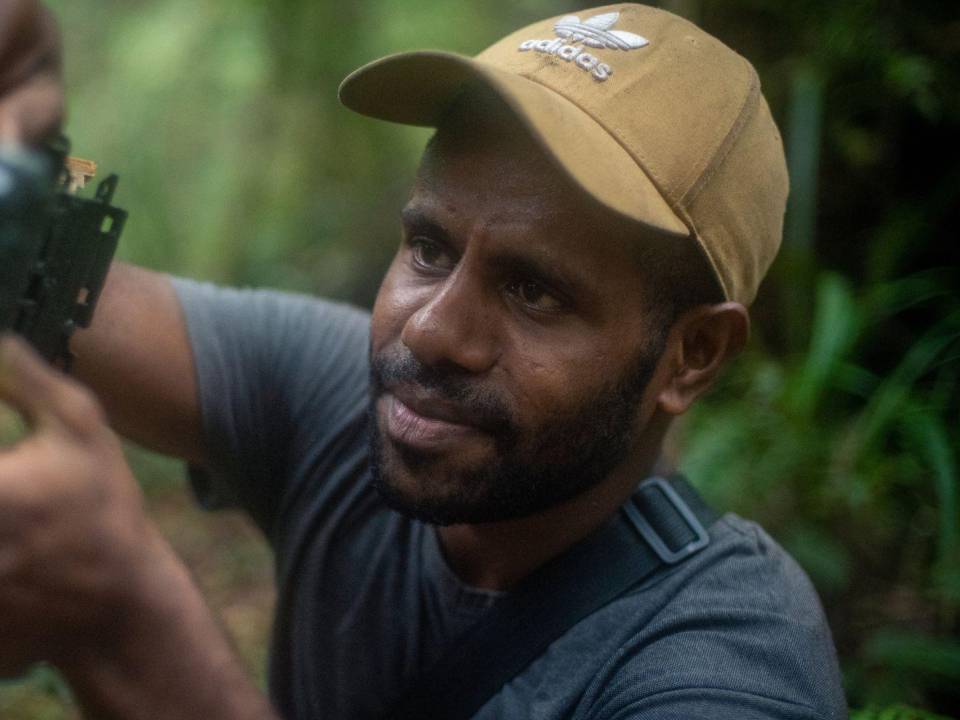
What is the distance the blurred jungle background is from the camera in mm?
2975

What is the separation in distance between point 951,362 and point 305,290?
151 inches

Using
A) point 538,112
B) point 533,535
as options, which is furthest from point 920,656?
point 538,112

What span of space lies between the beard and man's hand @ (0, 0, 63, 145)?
71 cm

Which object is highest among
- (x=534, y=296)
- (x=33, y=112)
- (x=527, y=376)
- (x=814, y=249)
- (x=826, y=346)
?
(x=33, y=112)

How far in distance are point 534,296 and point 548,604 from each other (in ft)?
1.85

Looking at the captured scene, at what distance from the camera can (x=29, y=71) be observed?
1.46 meters

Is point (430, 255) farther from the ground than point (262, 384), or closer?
farther from the ground

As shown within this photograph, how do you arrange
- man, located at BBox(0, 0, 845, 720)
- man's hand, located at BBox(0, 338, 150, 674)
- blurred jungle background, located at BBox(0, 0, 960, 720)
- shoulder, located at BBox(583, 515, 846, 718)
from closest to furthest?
man's hand, located at BBox(0, 338, 150, 674) < shoulder, located at BBox(583, 515, 846, 718) < man, located at BBox(0, 0, 845, 720) < blurred jungle background, located at BBox(0, 0, 960, 720)

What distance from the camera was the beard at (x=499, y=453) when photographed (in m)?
1.81

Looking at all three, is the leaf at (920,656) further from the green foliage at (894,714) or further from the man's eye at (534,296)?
the man's eye at (534,296)

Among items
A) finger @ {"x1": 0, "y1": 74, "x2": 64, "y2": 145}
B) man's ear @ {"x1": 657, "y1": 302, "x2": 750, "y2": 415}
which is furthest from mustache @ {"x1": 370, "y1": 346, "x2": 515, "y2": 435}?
finger @ {"x1": 0, "y1": 74, "x2": 64, "y2": 145}

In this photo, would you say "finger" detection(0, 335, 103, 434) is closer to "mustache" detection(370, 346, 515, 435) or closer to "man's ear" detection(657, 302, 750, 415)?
"mustache" detection(370, 346, 515, 435)

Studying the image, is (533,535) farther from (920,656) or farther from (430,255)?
(920,656)

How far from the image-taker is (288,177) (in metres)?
5.69
